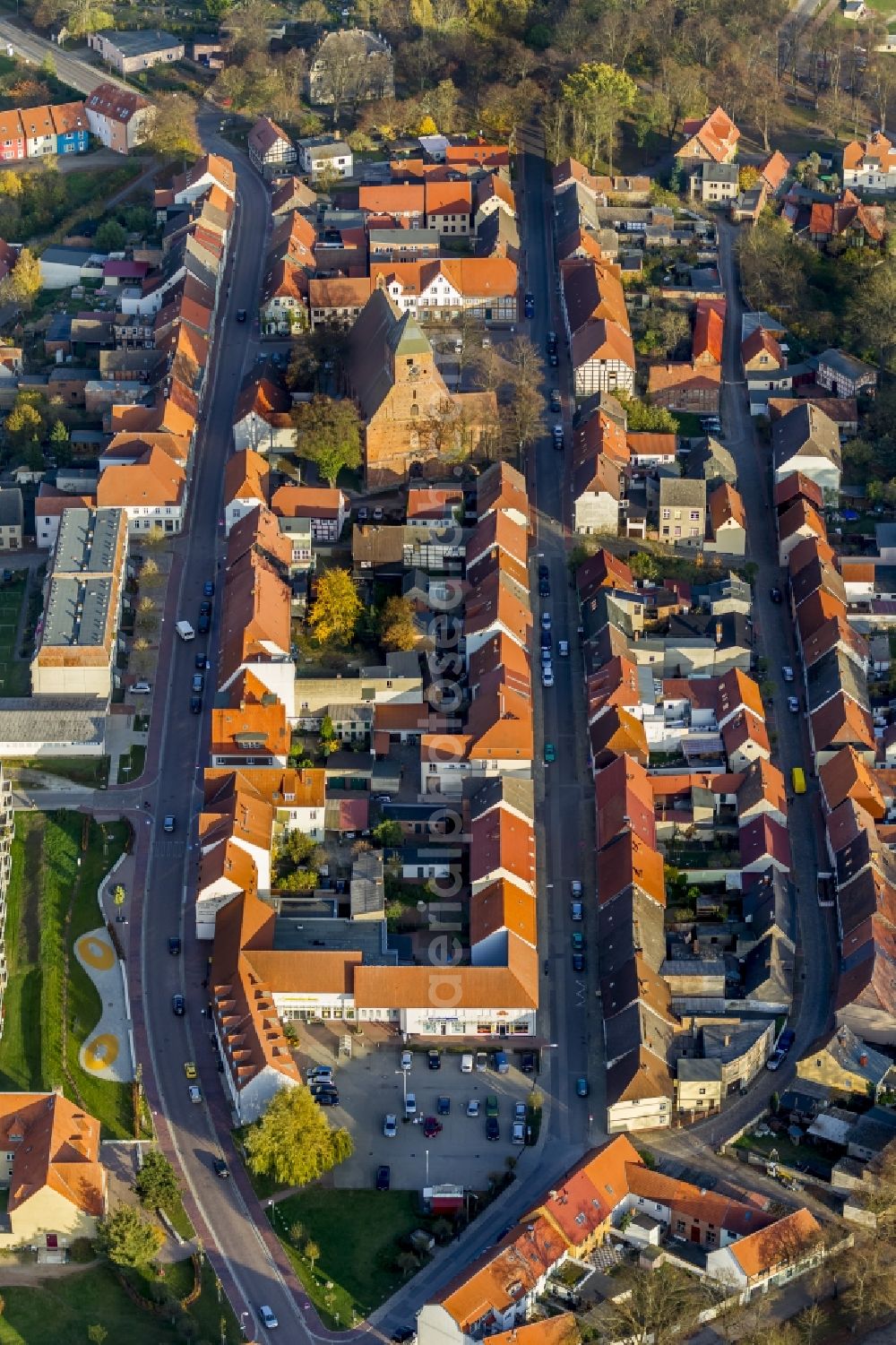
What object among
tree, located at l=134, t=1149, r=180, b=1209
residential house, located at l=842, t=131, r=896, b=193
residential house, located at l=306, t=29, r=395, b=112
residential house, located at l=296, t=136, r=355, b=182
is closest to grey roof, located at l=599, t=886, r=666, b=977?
tree, located at l=134, t=1149, r=180, b=1209

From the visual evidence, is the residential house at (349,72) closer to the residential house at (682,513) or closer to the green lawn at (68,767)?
the residential house at (682,513)

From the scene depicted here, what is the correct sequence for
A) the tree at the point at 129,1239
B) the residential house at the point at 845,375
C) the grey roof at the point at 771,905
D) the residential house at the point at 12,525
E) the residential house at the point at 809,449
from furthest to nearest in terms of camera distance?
1. the residential house at the point at 845,375
2. the residential house at the point at 809,449
3. the residential house at the point at 12,525
4. the grey roof at the point at 771,905
5. the tree at the point at 129,1239

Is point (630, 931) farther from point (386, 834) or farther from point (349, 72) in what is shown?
point (349, 72)

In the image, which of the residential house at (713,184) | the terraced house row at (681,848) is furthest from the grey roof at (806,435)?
the residential house at (713,184)

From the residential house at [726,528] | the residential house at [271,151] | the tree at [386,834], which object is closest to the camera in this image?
the tree at [386,834]

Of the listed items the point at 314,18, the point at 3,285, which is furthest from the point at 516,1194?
the point at 314,18

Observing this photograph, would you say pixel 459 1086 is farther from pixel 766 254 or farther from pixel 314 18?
pixel 314 18
